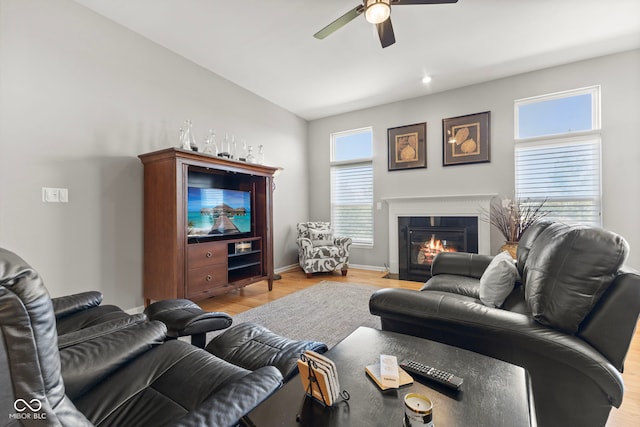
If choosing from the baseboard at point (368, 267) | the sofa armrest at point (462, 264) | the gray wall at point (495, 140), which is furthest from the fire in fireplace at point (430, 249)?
the sofa armrest at point (462, 264)

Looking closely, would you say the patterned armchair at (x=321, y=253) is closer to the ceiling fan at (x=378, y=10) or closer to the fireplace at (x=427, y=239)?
the fireplace at (x=427, y=239)

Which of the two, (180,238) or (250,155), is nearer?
(180,238)

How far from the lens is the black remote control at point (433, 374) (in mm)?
875

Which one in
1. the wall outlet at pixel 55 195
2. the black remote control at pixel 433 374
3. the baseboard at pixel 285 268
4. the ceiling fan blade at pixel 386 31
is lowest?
the baseboard at pixel 285 268

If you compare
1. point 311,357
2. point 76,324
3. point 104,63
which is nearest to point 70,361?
point 76,324

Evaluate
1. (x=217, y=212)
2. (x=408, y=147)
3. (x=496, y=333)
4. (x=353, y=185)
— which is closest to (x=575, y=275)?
(x=496, y=333)

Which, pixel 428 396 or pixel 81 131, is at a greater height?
pixel 81 131

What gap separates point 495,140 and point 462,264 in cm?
249

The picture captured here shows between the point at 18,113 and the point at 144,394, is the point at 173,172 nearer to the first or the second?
the point at 18,113

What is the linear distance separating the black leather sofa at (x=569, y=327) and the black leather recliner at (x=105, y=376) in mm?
938

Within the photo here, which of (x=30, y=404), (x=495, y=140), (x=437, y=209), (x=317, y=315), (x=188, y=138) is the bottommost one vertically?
(x=317, y=315)

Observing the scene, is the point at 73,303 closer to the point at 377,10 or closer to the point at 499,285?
the point at 499,285

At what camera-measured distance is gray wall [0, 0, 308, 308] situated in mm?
2195

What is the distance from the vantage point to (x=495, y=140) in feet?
13.2
